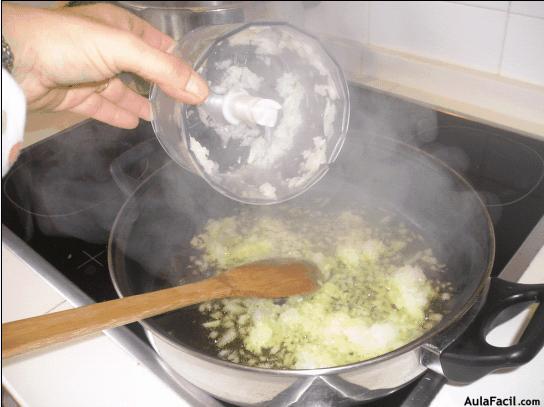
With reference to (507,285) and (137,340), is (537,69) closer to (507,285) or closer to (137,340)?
(507,285)

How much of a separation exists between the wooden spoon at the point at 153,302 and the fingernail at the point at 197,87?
29 cm

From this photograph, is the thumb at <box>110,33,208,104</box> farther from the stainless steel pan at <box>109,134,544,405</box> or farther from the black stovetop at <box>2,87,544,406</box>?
the black stovetop at <box>2,87,544,406</box>

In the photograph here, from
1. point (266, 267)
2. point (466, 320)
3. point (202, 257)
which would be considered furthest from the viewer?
point (202, 257)

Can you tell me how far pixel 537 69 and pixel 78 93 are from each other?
3.52 feet

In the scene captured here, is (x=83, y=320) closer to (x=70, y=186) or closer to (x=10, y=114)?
(x=10, y=114)

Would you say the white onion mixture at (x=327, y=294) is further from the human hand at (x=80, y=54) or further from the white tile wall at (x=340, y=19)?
the white tile wall at (x=340, y=19)

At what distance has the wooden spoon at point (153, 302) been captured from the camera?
0.55 m

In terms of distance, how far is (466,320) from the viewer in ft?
2.01

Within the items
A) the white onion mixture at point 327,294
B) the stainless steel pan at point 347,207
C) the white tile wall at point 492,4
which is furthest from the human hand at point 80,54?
the white tile wall at point 492,4

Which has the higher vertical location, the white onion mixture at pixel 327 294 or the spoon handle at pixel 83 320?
the spoon handle at pixel 83 320

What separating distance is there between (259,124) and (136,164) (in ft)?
1.60

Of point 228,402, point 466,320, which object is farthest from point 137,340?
point 466,320

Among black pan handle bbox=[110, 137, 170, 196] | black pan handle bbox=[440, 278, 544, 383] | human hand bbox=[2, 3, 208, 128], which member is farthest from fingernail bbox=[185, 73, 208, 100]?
black pan handle bbox=[440, 278, 544, 383]

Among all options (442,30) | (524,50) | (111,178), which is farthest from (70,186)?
(524,50)
